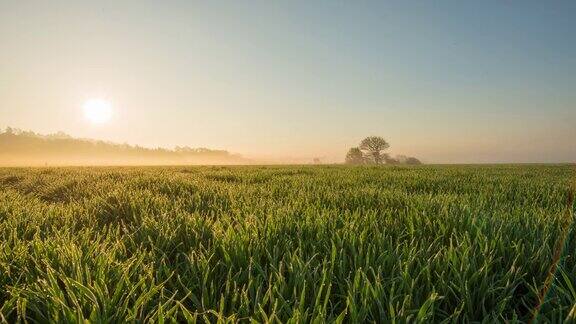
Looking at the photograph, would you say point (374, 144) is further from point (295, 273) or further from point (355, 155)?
point (295, 273)

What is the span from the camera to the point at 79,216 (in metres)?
4.15

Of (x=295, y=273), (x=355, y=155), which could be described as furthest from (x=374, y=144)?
(x=295, y=273)

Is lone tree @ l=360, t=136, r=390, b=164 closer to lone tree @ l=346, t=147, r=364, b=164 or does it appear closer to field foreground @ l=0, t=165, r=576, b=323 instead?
lone tree @ l=346, t=147, r=364, b=164

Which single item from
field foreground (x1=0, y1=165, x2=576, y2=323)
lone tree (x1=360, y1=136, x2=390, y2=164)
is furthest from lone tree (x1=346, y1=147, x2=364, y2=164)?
field foreground (x1=0, y1=165, x2=576, y2=323)

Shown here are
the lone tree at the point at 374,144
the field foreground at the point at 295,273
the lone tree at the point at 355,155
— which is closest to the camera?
the field foreground at the point at 295,273

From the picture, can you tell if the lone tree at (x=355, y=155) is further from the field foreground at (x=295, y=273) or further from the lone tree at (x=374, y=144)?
the field foreground at (x=295, y=273)

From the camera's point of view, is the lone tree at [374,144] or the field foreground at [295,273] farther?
the lone tree at [374,144]

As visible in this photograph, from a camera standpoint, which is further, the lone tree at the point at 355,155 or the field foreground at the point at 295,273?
the lone tree at the point at 355,155

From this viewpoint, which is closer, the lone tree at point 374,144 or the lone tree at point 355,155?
the lone tree at point 374,144

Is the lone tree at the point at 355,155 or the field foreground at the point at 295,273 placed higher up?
the lone tree at the point at 355,155

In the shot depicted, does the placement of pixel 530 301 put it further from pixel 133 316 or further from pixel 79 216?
pixel 79 216

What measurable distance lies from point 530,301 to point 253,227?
174cm

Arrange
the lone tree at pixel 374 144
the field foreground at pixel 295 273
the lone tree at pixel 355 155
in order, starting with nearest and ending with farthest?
the field foreground at pixel 295 273 < the lone tree at pixel 374 144 < the lone tree at pixel 355 155

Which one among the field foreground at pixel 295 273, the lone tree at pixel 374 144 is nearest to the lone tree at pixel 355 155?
the lone tree at pixel 374 144
